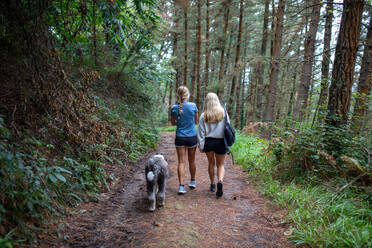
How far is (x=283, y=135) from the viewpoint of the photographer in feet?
18.7

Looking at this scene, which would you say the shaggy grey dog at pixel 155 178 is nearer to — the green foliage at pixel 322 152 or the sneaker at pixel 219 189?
the sneaker at pixel 219 189

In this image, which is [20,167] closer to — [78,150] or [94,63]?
[78,150]

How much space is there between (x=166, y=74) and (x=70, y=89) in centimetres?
716

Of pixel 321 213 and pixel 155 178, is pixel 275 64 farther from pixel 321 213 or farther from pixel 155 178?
pixel 155 178

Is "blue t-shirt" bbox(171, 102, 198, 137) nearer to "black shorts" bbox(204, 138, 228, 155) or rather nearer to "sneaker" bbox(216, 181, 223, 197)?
"black shorts" bbox(204, 138, 228, 155)

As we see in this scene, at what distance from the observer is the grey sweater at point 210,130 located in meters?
4.41

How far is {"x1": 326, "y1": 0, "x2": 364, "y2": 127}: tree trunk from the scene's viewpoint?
446 cm

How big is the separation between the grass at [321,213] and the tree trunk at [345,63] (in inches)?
60.6

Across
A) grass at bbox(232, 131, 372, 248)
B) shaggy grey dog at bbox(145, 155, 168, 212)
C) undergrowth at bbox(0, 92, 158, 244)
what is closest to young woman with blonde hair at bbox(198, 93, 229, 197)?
shaggy grey dog at bbox(145, 155, 168, 212)

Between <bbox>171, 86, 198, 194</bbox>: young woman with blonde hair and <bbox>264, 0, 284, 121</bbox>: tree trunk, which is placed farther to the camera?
<bbox>264, 0, 284, 121</bbox>: tree trunk

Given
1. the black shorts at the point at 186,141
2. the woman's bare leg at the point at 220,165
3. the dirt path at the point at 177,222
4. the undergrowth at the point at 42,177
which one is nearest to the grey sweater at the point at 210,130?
the black shorts at the point at 186,141

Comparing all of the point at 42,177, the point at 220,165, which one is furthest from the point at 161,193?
the point at 42,177

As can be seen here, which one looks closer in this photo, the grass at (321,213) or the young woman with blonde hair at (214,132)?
the grass at (321,213)

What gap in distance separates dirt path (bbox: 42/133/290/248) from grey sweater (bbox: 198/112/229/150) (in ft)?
4.09
